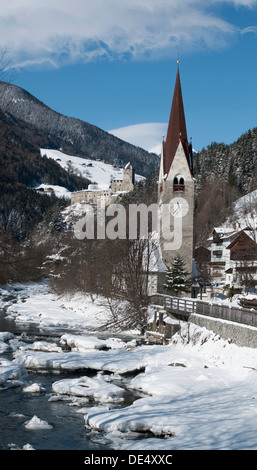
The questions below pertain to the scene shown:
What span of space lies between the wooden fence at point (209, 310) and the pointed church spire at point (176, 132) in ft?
57.9

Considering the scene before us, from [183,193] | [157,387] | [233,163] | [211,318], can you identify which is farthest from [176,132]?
[233,163]

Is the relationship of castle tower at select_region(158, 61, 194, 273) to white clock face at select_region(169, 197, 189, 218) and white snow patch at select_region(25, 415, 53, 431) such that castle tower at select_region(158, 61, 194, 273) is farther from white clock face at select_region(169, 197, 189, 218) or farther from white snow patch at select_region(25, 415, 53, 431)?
white snow patch at select_region(25, 415, 53, 431)

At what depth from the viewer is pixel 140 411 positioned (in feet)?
44.3

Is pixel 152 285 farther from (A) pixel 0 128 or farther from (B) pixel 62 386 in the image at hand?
(A) pixel 0 128

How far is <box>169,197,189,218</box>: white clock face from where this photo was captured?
47.6 meters

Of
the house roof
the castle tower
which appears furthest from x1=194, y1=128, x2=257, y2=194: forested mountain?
the castle tower

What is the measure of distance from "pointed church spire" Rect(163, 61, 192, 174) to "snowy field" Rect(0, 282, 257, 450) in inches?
990

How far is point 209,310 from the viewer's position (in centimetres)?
2458

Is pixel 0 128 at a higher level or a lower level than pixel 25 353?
higher

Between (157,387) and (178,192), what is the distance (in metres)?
32.8

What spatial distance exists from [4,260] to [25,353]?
347 inches

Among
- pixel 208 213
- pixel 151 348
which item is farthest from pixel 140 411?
pixel 208 213
